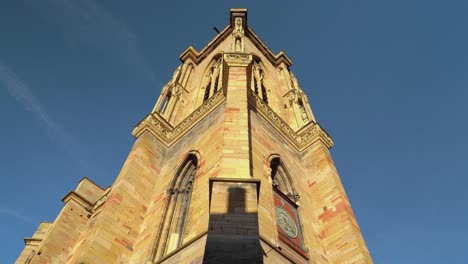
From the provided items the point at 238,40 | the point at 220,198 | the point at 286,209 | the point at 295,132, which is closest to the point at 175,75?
the point at 238,40

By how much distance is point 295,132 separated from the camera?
16875mm

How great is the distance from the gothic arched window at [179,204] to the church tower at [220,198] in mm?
34

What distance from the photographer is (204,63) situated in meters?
24.6

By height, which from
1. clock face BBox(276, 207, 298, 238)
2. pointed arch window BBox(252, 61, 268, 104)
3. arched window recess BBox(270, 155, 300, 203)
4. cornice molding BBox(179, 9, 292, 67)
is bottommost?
clock face BBox(276, 207, 298, 238)

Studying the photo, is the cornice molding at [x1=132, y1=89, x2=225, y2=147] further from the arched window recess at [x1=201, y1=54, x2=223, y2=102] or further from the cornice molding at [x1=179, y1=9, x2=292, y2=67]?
the cornice molding at [x1=179, y1=9, x2=292, y2=67]

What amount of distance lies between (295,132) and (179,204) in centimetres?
697

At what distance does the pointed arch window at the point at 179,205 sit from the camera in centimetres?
1052

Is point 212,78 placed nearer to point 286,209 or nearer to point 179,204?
point 179,204

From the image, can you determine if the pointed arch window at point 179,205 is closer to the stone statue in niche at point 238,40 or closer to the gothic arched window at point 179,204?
the gothic arched window at point 179,204

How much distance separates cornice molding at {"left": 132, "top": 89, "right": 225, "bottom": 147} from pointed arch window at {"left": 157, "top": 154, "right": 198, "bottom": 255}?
Answer: 8.64ft

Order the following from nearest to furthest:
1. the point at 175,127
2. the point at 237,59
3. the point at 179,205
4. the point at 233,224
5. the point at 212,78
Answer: the point at 233,224 < the point at 179,205 < the point at 237,59 < the point at 175,127 < the point at 212,78

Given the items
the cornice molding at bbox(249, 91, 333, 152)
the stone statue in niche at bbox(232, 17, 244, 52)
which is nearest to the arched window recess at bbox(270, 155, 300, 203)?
the cornice molding at bbox(249, 91, 333, 152)

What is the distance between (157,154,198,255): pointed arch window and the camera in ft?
34.5

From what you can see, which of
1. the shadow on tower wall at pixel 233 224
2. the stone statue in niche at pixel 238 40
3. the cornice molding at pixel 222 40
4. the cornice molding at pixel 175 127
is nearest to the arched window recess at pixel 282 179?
the cornice molding at pixel 175 127
